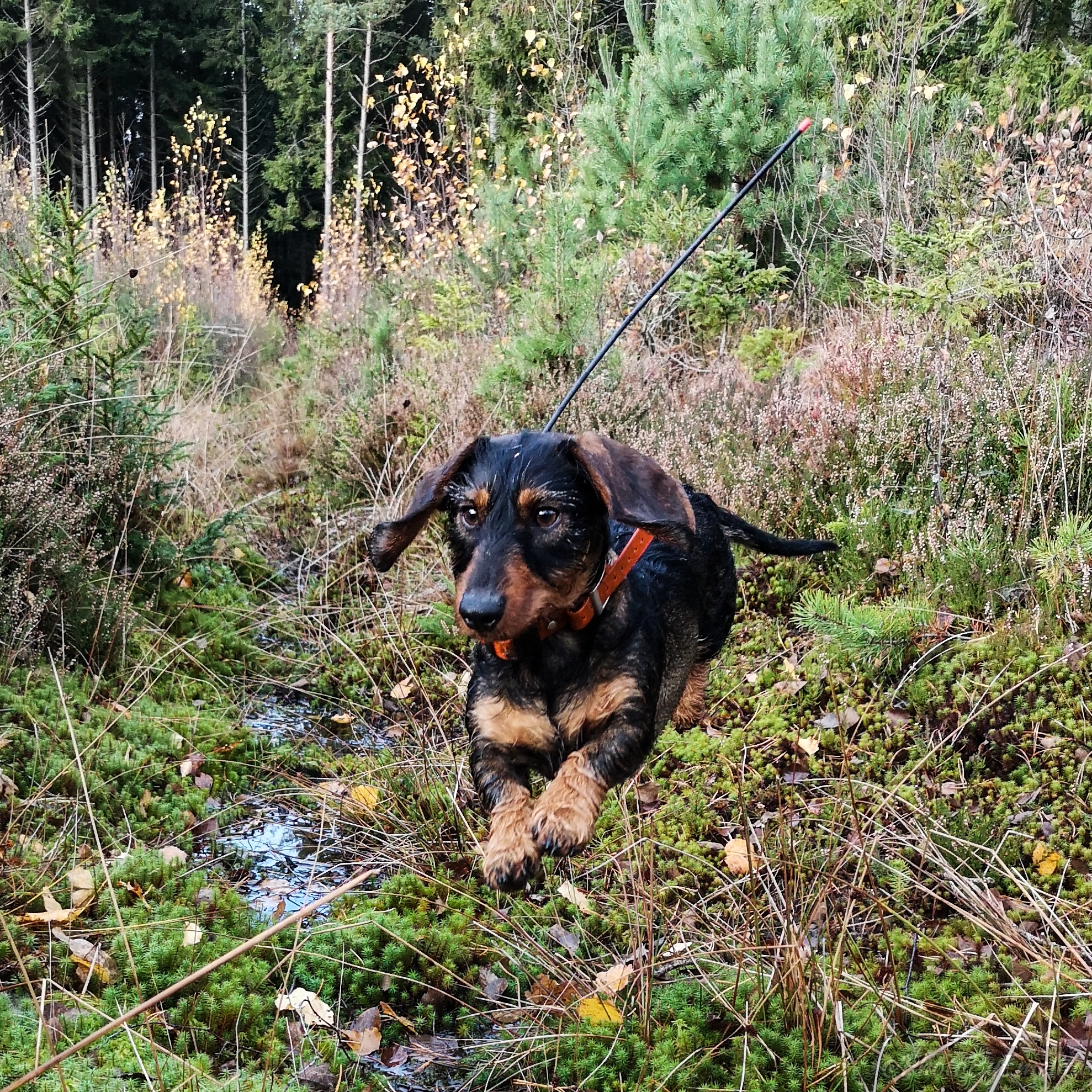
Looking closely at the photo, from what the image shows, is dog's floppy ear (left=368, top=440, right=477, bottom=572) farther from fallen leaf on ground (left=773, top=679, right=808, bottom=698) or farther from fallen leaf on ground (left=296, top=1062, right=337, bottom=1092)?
fallen leaf on ground (left=773, top=679, right=808, bottom=698)

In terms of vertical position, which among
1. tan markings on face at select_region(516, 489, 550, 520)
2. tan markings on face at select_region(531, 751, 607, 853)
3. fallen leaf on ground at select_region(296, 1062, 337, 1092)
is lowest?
fallen leaf on ground at select_region(296, 1062, 337, 1092)

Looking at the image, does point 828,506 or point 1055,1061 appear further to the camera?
point 828,506

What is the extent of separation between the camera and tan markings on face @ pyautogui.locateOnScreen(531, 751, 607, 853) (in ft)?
4.50

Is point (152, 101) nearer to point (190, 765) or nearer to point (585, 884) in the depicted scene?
point (190, 765)

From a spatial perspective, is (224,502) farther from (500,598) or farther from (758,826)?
(500,598)

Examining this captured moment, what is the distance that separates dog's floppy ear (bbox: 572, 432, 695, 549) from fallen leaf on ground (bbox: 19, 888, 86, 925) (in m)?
3.03

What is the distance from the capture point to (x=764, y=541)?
233cm

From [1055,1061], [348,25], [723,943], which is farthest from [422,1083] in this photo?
[348,25]

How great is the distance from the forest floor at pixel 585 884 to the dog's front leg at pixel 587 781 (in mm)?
893

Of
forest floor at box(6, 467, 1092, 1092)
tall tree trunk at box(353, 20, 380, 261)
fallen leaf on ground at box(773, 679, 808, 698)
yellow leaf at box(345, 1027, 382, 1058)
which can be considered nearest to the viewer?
forest floor at box(6, 467, 1092, 1092)

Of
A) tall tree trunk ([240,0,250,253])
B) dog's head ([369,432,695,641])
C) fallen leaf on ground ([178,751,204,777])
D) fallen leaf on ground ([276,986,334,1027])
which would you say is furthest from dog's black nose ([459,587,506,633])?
tall tree trunk ([240,0,250,253])

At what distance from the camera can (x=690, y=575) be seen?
2.03 metres

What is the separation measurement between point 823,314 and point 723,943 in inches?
275

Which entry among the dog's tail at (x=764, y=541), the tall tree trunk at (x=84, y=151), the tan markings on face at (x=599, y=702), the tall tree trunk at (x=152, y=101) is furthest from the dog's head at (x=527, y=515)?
the tall tree trunk at (x=84, y=151)
